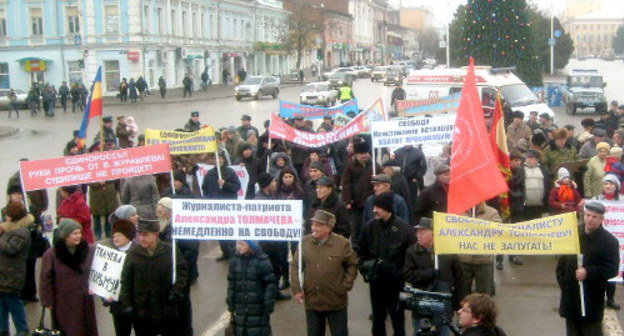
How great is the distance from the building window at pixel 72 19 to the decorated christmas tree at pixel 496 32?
28382 mm

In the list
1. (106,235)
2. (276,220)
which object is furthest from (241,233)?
(106,235)

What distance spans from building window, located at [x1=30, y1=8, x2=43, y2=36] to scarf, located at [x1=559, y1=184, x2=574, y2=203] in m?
51.4

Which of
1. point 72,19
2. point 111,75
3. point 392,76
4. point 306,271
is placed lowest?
point 306,271

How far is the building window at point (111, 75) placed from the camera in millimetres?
54719

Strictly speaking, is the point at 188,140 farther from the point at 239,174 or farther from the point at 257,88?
the point at 257,88

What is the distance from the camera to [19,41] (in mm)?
56719

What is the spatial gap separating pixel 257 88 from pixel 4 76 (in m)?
18.2

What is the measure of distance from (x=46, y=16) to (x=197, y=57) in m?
11.4

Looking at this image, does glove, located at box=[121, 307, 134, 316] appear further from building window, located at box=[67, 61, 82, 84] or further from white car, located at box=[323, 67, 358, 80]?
white car, located at box=[323, 67, 358, 80]

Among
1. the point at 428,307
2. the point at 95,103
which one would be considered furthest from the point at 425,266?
the point at 95,103

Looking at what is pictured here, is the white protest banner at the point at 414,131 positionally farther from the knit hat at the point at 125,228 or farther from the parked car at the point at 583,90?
the parked car at the point at 583,90

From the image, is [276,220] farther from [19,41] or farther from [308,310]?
[19,41]

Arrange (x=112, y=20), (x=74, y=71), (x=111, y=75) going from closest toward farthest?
(x=111, y=75)
(x=112, y=20)
(x=74, y=71)

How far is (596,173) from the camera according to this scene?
38.4 feet
